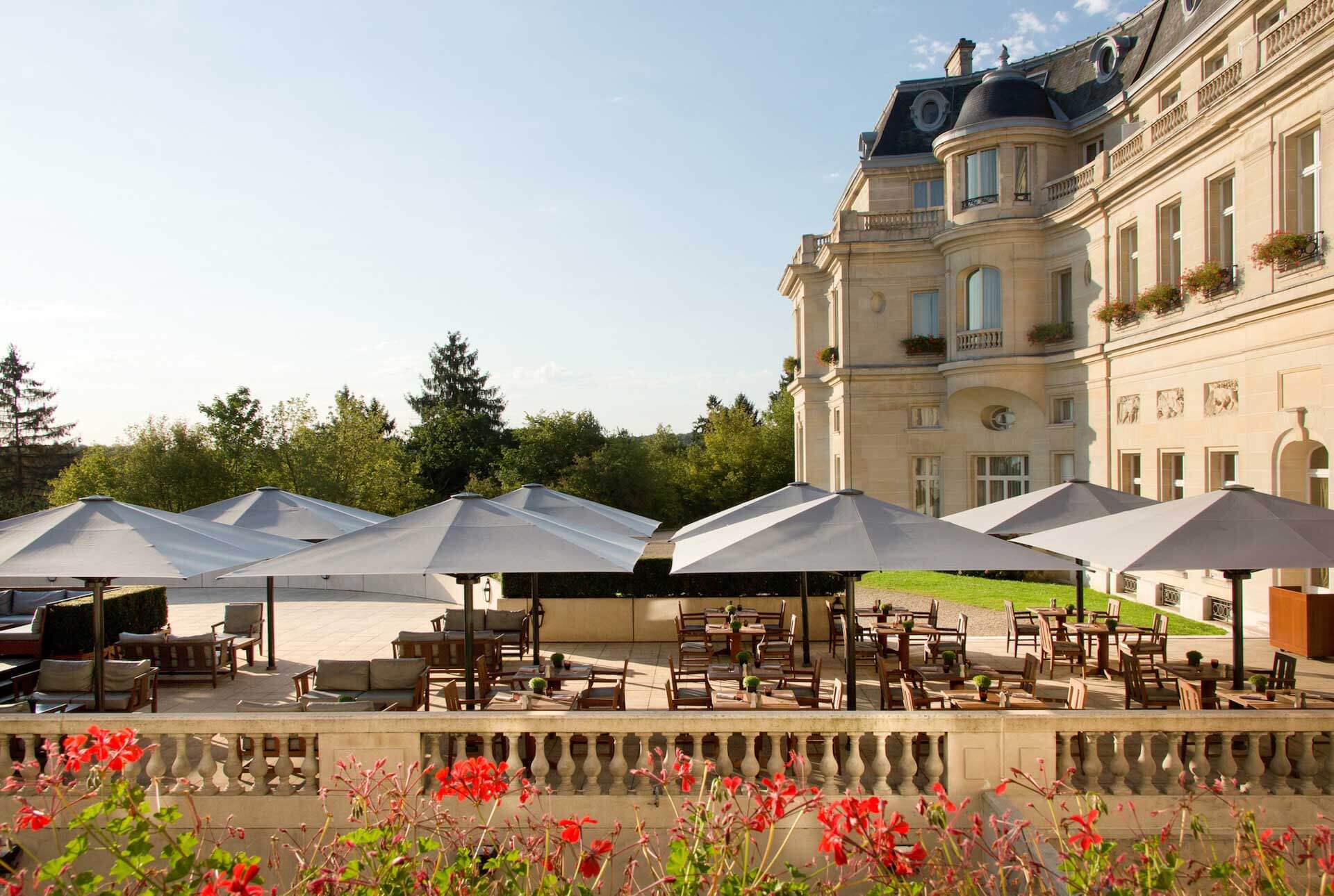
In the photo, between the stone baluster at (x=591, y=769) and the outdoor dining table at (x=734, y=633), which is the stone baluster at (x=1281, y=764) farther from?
the outdoor dining table at (x=734, y=633)

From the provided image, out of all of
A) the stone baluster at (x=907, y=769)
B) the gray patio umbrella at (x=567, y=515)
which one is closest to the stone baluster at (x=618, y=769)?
the stone baluster at (x=907, y=769)

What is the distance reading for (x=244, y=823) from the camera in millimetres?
7301

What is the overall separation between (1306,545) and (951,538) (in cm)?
347

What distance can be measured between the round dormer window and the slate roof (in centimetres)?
18

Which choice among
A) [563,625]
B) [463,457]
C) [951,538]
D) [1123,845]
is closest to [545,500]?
[563,625]

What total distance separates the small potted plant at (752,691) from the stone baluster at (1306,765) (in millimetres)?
4696

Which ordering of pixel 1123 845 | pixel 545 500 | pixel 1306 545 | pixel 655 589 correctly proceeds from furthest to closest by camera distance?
pixel 655 589
pixel 545 500
pixel 1306 545
pixel 1123 845

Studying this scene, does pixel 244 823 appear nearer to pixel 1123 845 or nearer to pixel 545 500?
pixel 1123 845

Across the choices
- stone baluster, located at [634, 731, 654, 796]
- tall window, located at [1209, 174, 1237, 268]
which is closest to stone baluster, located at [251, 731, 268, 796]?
stone baluster, located at [634, 731, 654, 796]

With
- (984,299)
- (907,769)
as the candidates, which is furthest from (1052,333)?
(907,769)

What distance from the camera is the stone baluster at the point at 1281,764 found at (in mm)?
7266

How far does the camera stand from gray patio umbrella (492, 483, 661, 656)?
45.1ft

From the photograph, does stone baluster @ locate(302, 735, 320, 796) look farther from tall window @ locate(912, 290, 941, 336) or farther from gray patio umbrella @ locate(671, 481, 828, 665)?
tall window @ locate(912, 290, 941, 336)

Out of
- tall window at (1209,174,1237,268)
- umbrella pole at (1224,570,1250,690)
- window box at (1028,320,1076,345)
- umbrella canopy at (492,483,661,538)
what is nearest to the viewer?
umbrella pole at (1224,570,1250,690)
